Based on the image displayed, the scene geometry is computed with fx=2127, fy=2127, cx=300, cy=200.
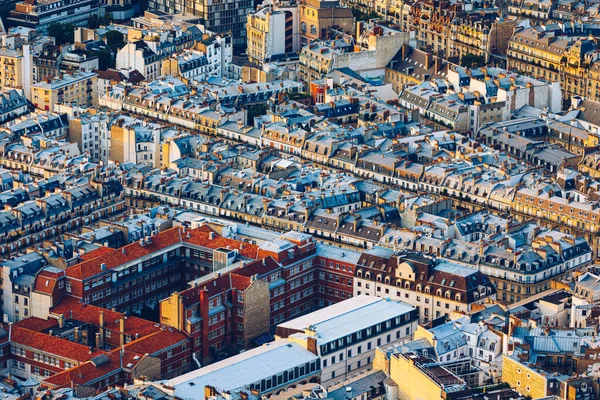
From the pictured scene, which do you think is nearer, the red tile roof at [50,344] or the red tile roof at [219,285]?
the red tile roof at [50,344]

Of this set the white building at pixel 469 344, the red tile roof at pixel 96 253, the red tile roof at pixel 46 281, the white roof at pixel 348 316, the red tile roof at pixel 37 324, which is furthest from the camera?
the red tile roof at pixel 96 253

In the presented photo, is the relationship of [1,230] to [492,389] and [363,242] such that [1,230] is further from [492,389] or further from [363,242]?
[492,389]

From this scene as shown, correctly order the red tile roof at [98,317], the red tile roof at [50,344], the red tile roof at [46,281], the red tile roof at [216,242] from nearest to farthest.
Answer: the red tile roof at [50,344] < the red tile roof at [98,317] < the red tile roof at [46,281] < the red tile roof at [216,242]

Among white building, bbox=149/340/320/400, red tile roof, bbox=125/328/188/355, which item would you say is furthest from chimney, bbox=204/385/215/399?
red tile roof, bbox=125/328/188/355

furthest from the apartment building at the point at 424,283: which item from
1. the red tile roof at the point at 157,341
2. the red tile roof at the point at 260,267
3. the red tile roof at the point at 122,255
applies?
the red tile roof at the point at 157,341

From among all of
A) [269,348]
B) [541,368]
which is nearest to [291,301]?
[269,348]

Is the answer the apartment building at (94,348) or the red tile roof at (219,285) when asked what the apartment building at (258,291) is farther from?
the apartment building at (94,348)

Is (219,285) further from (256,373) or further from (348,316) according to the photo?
(256,373)
